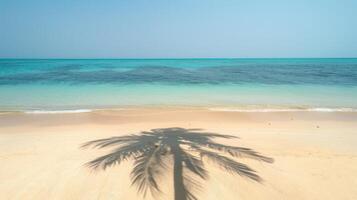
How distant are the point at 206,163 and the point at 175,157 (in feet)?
2.55

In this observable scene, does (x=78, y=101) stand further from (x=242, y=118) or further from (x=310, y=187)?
(x=310, y=187)

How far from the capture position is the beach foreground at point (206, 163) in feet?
16.2

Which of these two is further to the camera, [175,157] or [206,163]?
[175,157]

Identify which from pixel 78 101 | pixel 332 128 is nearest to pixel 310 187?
pixel 332 128

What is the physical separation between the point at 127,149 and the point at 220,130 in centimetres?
402

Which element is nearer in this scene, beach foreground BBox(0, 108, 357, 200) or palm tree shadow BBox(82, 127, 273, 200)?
beach foreground BBox(0, 108, 357, 200)

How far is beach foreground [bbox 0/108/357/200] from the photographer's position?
493cm

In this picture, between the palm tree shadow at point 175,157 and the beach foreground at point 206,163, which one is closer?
the beach foreground at point 206,163

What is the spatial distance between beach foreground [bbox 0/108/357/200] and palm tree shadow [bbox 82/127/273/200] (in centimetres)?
16

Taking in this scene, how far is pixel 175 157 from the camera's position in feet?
20.1

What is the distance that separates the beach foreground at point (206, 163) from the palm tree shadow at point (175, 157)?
0.16m

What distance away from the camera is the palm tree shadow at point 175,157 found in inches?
200

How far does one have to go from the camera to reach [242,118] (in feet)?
37.1

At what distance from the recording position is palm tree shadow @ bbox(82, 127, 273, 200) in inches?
200
